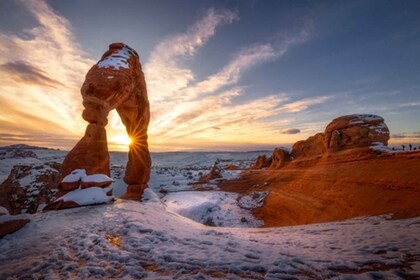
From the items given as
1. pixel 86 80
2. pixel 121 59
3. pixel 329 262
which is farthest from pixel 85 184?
pixel 329 262

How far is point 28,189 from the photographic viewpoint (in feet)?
46.5

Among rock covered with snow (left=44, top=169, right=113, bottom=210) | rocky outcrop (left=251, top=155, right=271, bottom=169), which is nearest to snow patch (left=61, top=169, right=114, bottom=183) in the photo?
rock covered with snow (left=44, top=169, right=113, bottom=210)

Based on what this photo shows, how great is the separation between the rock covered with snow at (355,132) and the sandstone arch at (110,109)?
74.5 ft

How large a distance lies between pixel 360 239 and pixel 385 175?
42.3 ft

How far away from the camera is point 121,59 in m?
14.4

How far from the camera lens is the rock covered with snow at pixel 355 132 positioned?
2339cm

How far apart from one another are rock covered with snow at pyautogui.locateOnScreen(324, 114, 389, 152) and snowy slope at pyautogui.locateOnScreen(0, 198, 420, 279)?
2032cm

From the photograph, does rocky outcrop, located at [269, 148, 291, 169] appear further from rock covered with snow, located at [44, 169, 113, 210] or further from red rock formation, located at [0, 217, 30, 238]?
red rock formation, located at [0, 217, 30, 238]

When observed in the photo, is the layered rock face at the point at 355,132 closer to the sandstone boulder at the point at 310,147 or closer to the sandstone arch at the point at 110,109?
the sandstone boulder at the point at 310,147

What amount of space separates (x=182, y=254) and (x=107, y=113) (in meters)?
11.4

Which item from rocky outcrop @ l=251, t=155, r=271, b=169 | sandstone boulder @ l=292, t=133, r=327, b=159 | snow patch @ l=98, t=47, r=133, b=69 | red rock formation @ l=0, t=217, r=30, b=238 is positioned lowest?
rocky outcrop @ l=251, t=155, r=271, b=169

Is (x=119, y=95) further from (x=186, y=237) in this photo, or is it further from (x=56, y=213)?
(x=186, y=237)

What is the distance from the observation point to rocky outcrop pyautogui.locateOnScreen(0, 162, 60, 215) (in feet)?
43.5

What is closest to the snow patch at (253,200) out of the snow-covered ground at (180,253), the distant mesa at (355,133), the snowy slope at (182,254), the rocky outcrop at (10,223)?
the distant mesa at (355,133)
